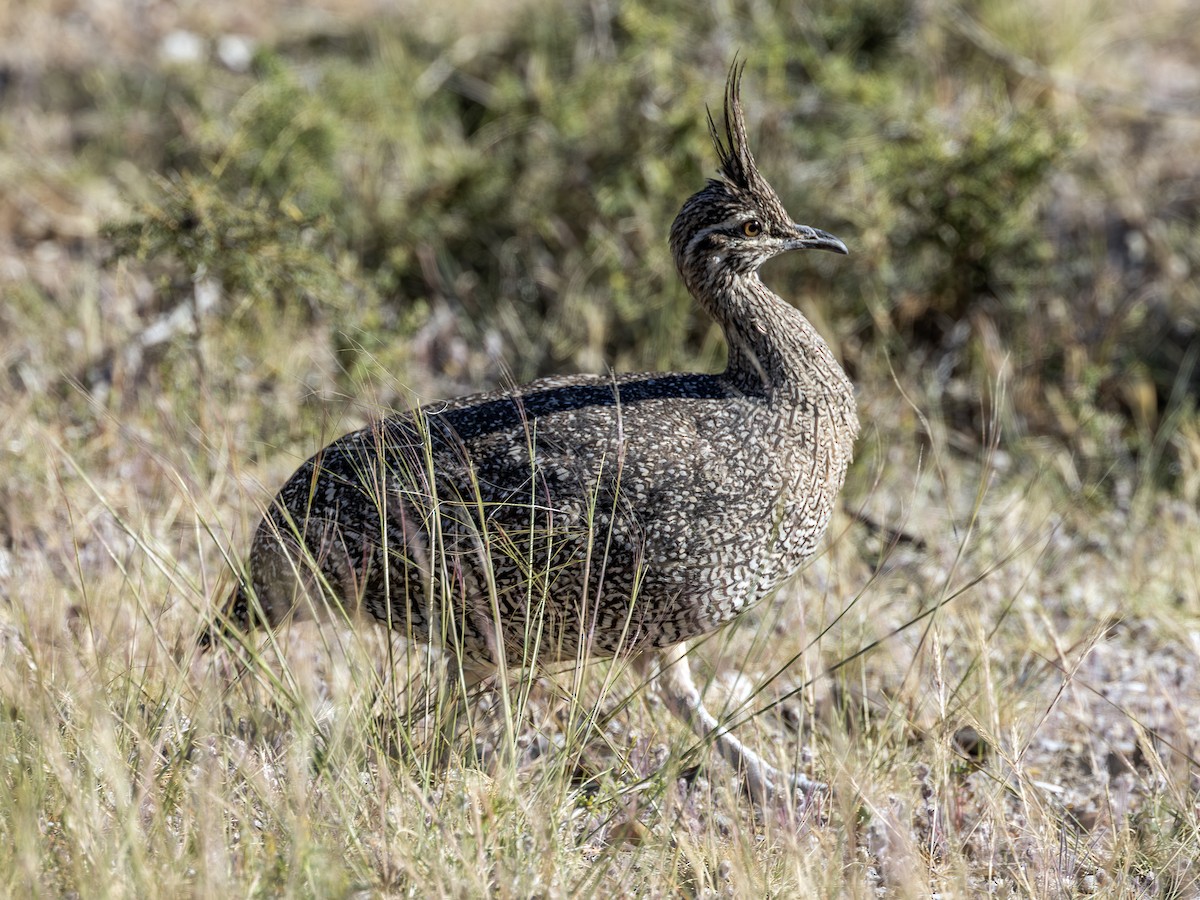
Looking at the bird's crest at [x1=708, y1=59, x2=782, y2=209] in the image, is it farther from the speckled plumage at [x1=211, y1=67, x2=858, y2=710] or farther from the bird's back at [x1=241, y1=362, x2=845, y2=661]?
the bird's back at [x1=241, y1=362, x2=845, y2=661]

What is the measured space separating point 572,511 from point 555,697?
67cm

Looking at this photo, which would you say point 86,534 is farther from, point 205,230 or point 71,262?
point 71,262

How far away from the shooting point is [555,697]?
3.96 m

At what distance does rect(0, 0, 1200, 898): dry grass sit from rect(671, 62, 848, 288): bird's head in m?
0.84

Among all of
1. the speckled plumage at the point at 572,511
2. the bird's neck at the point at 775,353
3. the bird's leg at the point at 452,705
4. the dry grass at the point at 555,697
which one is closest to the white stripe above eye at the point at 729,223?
the bird's neck at the point at 775,353

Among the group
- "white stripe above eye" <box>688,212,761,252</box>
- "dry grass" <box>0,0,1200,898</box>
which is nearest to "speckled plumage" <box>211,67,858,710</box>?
"dry grass" <box>0,0,1200,898</box>

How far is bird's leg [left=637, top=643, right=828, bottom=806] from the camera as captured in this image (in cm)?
389

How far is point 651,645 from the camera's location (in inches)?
150

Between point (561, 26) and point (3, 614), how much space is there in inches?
215

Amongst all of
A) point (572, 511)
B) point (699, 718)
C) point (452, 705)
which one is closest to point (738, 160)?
point (572, 511)

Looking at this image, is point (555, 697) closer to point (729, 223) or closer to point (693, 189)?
point (729, 223)

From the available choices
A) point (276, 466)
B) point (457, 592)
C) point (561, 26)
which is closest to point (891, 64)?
point (561, 26)

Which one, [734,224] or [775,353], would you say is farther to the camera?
[734,224]

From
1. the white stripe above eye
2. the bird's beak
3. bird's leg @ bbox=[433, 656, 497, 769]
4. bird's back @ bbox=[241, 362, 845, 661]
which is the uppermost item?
the white stripe above eye
